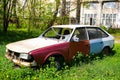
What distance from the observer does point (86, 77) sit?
771 cm

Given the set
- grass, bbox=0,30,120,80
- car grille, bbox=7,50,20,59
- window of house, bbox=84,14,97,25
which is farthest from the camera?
window of house, bbox=84,14,97,25

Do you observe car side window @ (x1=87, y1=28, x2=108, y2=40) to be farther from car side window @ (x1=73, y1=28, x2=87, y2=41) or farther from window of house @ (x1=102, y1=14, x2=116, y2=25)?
window of house @ (x1=102, y1=14, x2=116, y2=25)

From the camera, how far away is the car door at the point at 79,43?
933 cm

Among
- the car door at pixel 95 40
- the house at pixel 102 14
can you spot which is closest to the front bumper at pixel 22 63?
the car door at pixel 95 40

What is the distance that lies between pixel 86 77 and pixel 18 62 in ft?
7.23

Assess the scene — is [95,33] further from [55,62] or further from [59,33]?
[55,62]

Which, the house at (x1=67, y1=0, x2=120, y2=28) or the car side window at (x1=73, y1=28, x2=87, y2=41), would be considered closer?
the car side window at (x1=73, y1=28, x2=87, y2=41)

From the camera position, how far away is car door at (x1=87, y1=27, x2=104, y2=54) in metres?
10.1

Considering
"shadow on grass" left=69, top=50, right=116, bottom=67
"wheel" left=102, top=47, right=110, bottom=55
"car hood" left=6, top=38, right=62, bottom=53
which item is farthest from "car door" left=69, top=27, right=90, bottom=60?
"wheel" left=102, top=47, right=110, bottom=55

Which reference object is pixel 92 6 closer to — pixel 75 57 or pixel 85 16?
pixel 85 16

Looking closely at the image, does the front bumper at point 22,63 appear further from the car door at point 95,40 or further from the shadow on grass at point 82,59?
the car door at point 95,40

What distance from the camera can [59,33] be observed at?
10.4 metres

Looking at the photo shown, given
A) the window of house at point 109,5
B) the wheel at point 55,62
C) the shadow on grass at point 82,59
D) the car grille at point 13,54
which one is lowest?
the window of house at point 109,5

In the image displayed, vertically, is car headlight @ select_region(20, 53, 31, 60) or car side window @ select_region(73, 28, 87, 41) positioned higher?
car side window @ select_region(73, 28, 87, 41)
